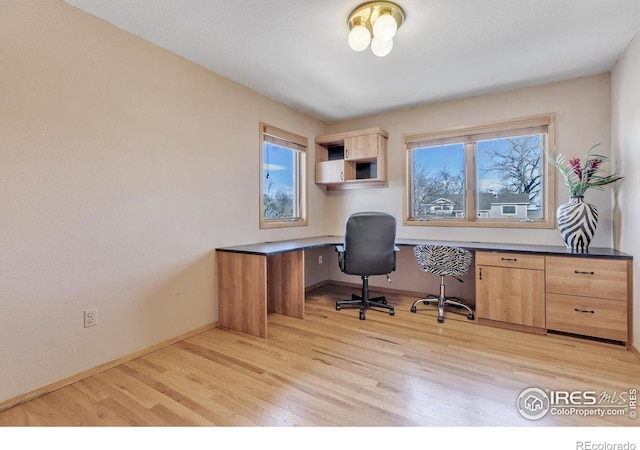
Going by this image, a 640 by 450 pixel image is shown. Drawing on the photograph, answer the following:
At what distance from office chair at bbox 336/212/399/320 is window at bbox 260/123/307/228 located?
1.06m

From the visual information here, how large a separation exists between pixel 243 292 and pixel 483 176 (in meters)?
3.02

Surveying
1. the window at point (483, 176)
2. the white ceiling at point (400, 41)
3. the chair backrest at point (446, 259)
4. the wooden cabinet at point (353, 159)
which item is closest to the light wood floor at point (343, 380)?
the chair backrest at point (446, 259)

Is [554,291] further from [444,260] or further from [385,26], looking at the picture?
[385,26]

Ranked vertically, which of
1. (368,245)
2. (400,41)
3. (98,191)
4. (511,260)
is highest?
(400,41)

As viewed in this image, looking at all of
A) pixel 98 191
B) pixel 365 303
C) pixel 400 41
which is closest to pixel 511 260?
pixel 365 303

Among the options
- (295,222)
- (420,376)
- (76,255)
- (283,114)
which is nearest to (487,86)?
(283,114)

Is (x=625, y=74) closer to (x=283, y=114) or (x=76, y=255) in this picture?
(x=283, y=114)

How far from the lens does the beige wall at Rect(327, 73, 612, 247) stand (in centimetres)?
293

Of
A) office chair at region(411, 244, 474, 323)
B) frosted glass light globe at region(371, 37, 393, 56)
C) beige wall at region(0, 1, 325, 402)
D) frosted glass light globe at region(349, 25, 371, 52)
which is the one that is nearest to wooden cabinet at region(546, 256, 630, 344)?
office chair at region(411, 244, 474, 323)

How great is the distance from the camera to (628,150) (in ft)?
7.97

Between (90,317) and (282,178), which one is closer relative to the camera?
(90,317)

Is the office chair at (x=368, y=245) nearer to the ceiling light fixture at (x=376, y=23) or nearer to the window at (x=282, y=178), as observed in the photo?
the window at (x=282, y=178)

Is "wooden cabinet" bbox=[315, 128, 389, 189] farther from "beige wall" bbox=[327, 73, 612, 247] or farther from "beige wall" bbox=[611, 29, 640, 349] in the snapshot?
"beige wall" bbox=[611, 29, 640, 349]

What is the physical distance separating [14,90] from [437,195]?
3.93 metres
